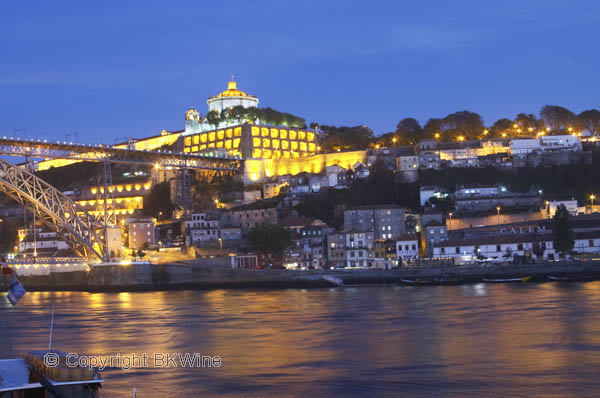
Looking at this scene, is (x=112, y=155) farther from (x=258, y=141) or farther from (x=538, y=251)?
(x=538, y=251)

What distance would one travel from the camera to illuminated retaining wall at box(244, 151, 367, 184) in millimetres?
51406

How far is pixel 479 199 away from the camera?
133 feet

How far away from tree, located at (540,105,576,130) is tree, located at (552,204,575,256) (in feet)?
78.9

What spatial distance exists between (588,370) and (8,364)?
9.16 m

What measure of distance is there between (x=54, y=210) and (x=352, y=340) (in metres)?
23.3

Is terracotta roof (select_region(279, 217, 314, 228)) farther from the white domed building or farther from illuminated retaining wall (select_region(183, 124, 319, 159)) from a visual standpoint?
the white domed building

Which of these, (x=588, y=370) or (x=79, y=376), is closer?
(x=79, y=376)

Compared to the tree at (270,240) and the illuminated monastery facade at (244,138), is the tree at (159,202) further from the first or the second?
the tree at (270,240)

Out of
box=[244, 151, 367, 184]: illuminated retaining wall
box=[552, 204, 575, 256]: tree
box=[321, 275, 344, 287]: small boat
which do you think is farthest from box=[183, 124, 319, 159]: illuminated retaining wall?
box=[552, 204, 575, 256]: tree

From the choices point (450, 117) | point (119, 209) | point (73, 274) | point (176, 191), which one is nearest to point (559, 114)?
point (450, 117)

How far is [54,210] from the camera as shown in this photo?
1399 inches

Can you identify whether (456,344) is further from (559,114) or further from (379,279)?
(559,114)

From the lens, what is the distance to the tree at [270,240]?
36.2m

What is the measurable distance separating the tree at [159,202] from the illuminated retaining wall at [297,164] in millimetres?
5612
